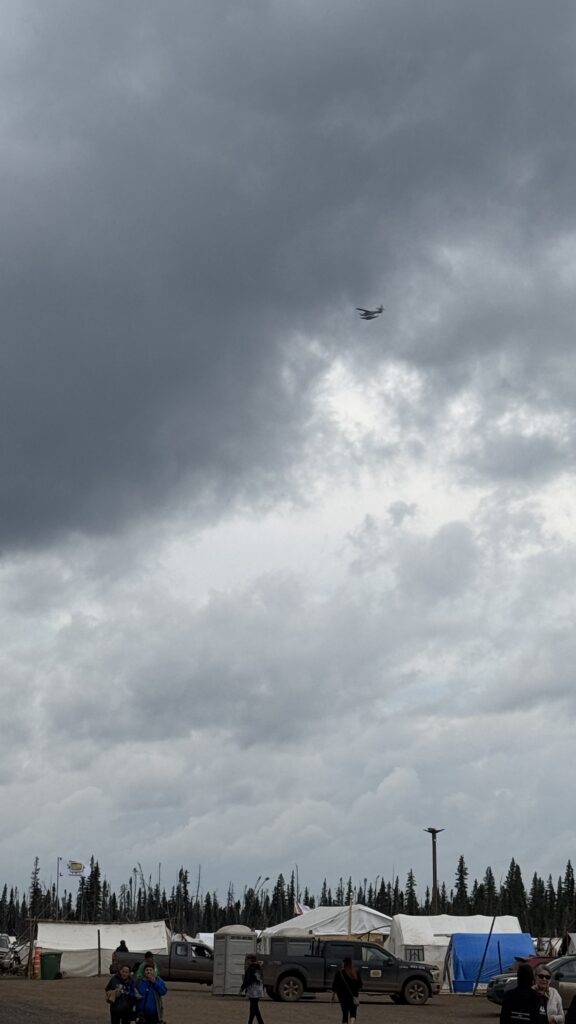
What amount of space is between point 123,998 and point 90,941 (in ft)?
144

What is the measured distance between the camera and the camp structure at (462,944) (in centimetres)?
4678

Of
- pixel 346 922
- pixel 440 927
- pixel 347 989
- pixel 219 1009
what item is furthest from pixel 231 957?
pixel 346 922

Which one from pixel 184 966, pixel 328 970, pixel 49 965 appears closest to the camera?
pixel 328 970

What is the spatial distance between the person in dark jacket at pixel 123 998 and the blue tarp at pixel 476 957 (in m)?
30.5

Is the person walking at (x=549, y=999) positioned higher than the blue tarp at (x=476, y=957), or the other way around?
the person walking at (x=549, y=999)

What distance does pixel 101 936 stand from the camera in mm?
60031

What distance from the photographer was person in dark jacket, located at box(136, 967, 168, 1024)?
18.3 meters

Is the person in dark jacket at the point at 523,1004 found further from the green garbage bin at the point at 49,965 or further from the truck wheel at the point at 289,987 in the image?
the green garbage bin at the point at 49,965

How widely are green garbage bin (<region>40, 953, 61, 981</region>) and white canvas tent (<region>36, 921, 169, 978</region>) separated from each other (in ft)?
2.72

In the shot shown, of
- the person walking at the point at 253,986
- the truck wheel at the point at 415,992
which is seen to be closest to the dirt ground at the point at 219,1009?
the truck wheel at the point at 415,992

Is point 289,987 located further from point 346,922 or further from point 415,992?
point 346,922

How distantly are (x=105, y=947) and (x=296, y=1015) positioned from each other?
2942 cm

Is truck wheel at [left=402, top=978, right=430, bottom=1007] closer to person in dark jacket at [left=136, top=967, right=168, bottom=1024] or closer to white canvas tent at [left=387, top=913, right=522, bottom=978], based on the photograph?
white canvas tent at [left=387, top=913, right=522, bottom=978]

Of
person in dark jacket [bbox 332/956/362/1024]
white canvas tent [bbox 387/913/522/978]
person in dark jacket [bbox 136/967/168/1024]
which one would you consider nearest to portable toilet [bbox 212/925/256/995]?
white canvas tent [bbox 387/913/522/978]
